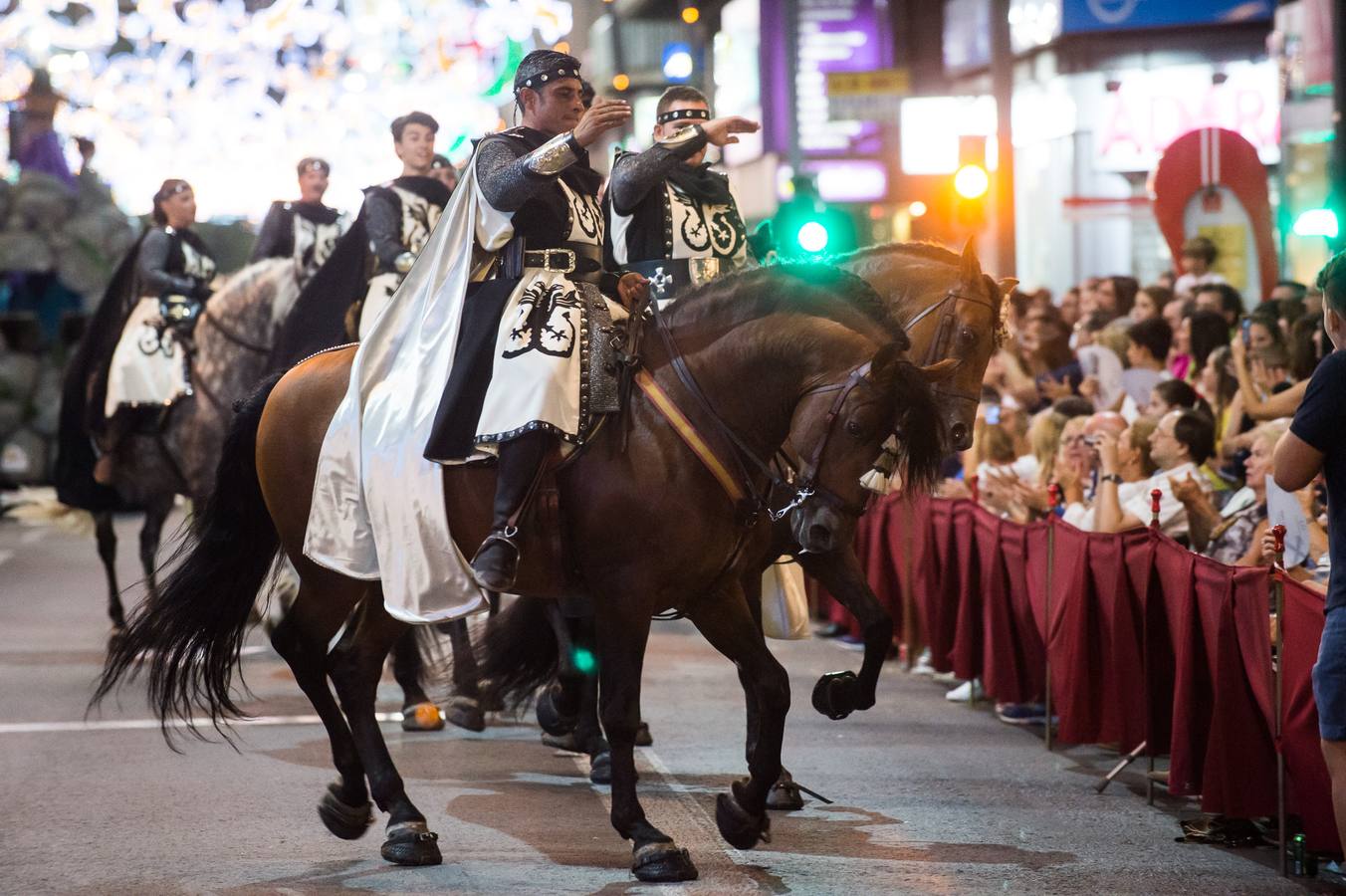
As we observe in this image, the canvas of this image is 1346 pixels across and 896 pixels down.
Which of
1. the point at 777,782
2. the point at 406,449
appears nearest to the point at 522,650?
the point at 777,782

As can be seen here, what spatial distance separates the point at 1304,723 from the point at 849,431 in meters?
1.80

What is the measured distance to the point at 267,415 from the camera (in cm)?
693

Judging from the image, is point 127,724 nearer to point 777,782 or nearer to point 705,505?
point 777,782

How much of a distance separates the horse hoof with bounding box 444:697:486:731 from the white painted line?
1.17 feet

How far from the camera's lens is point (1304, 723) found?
6.04 metres

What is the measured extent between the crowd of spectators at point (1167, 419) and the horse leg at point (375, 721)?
2.80 metres

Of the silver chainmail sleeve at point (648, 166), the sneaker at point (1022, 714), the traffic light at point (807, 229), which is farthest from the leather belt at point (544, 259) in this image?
the traffic light at point (807, 229)

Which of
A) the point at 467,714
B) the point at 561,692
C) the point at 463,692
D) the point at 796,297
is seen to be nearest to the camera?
the point at 796,297

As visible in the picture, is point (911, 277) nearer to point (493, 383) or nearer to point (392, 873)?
point (493, 383)

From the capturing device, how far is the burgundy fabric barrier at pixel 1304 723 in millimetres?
5977

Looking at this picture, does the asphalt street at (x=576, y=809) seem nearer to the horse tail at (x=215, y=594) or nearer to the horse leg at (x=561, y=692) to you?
the horse leg at (x=561, y=692)

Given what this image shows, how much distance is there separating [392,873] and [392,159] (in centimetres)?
2698

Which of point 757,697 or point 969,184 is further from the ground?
Answer: point 969,184

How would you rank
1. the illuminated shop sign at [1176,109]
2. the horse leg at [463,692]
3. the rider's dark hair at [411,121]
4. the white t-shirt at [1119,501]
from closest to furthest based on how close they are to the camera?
the white t-shirt at [1119,501] → the horse leg at [463,692] → the rider's dark hair at [411,121] → the illuminated shop sign at [1176,109]
